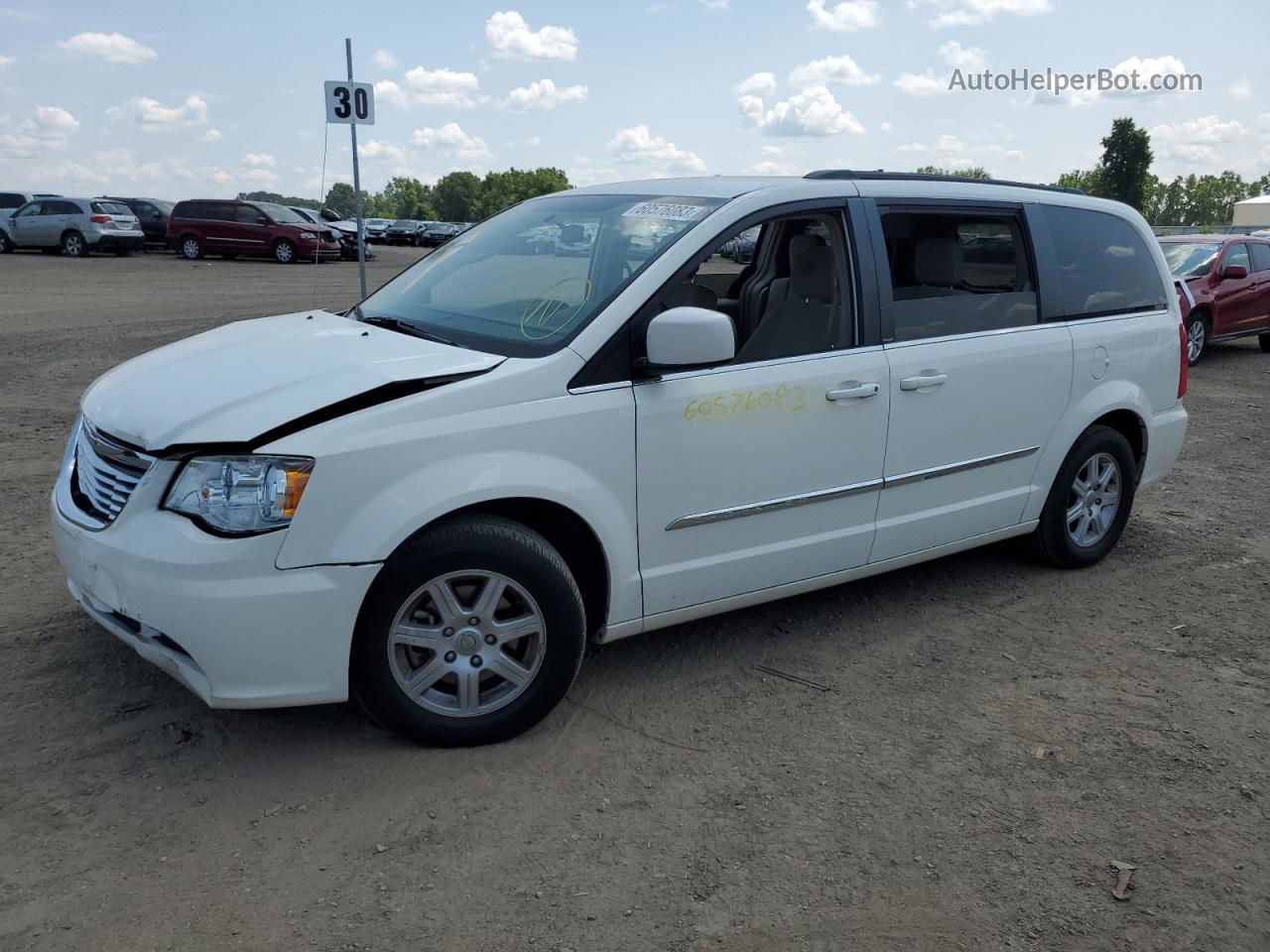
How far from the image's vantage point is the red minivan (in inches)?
1154

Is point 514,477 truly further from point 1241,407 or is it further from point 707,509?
point 1241,407

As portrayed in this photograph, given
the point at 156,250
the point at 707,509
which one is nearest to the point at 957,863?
the point at 707,509

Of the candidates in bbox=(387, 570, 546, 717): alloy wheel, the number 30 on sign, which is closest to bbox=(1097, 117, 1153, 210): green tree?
the number 30 on sign

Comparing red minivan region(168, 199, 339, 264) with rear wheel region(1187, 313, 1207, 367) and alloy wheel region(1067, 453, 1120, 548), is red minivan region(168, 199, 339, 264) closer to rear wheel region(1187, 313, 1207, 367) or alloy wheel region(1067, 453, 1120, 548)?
rear wheel region(1187, 313, 1207, 367)

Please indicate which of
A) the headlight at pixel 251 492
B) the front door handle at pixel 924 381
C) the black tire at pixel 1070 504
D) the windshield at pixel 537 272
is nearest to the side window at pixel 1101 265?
the black tire at pixel 1070 504

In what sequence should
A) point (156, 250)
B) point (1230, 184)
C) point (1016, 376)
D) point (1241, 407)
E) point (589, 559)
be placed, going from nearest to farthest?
point (589, 559) < point (1016, 376) < point (1241, 407) < point (156, 250) < point (1230, 184)

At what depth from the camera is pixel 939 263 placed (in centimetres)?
461

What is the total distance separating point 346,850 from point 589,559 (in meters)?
1.21

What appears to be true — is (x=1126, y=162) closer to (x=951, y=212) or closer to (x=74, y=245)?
(x=74, y=245)

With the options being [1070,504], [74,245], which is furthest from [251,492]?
[74,245]

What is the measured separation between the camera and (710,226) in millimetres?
3908

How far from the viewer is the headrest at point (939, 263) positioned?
4.53m

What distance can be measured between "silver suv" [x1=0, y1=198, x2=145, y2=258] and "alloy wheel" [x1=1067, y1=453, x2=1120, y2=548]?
28742 mm

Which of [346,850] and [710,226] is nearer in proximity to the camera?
[346,850]
